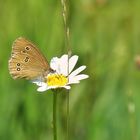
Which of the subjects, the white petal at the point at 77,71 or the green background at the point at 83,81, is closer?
the white petal at the point at 77,71

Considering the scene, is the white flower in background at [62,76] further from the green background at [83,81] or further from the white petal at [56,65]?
the green background at [83,81]

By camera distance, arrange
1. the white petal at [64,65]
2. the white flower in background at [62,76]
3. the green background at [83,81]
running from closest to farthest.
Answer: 1. the white flower in background at [62,76]
2. the white petal at [64,65]
3. the green background at [83,81]

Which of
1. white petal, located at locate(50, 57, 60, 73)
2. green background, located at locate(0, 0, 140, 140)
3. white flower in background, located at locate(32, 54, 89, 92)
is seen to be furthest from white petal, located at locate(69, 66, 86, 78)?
green background, located at locate(0, 0, 140, 140)

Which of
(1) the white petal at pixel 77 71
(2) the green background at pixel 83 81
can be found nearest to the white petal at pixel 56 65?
(1) the white petal at pixel 77 71

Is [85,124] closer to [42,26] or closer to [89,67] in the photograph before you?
[89,67]

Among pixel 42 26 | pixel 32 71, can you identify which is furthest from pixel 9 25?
pixel 32 71

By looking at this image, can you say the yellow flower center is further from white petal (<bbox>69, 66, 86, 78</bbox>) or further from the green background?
the green background

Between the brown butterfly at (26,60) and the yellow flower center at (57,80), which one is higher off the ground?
the brown butterfly at (26,60)

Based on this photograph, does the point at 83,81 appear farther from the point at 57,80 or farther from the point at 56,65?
the point at 57,80
